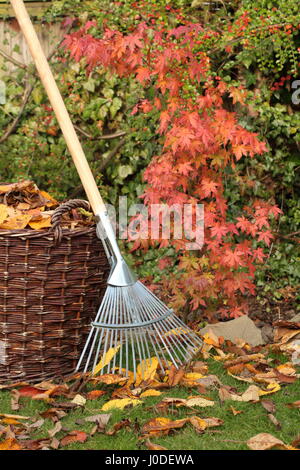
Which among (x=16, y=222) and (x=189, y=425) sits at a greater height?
(x=16, y=222)

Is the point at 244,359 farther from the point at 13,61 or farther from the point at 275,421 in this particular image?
the point at 13,61

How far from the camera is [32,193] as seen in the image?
3.14 metres

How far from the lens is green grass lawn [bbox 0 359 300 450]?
7.34 ft

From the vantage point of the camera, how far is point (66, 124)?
300cm

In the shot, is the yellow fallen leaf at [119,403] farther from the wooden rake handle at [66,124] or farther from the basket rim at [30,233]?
the wooden rake handle at [66,124]

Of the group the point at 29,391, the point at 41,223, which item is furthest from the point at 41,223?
the point at 29,391

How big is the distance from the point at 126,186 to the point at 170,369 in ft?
7.44

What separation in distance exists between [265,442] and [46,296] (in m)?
1.12

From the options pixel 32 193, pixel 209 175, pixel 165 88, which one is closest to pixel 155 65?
pixel 165 88

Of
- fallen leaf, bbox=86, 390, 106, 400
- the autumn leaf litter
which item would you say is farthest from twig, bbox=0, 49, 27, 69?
fallen leaf, bbox=86, 390, 106, 400

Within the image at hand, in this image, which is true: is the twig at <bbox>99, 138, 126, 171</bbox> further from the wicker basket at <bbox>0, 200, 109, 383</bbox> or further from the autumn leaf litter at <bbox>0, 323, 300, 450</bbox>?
the autumn leaf litter at <bbox>0, 323, 300, 450</bbox>

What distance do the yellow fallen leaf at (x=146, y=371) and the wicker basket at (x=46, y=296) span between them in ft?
1.05

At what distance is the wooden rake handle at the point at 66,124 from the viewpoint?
2.96 m

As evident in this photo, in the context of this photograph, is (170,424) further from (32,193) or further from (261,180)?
(261,180)
